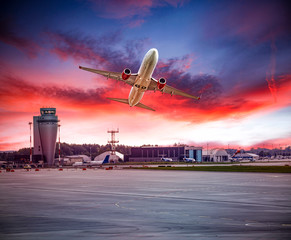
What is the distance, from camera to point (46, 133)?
147000 millimetres

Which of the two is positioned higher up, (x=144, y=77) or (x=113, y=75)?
(x=113, y=75)

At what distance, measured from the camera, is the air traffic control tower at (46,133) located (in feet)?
482

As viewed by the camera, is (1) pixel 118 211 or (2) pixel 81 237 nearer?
(2) pixel 81 237

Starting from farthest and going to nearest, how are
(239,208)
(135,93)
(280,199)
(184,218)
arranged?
(135,93) → (280,199) → (239,208) → (184,218)

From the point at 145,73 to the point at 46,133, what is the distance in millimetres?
116277

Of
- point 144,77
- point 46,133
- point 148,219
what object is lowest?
point 148,219

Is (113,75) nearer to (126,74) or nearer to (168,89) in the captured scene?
(126,74)

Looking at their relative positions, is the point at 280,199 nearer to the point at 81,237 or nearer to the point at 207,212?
the point at 207,212

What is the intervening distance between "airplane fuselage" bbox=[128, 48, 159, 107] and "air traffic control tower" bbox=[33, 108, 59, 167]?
10485cm

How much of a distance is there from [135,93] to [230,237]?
3934 centimetres

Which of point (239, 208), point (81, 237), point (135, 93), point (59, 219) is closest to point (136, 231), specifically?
point (81, 237)

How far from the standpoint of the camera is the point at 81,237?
32.9 feet

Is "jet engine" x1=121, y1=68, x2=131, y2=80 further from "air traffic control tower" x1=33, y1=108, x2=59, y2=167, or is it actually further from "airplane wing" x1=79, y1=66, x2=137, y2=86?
"air traffic control tower" x1=33, y1=108, x2=59, y2=167

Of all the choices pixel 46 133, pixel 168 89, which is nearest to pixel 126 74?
pixel 168 89
